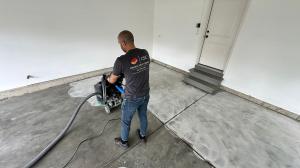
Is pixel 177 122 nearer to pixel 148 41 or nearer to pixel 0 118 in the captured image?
pixel 0 118

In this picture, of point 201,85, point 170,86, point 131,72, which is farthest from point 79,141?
point 201,85

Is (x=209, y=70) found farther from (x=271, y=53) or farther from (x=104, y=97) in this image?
(x=104, y=97)

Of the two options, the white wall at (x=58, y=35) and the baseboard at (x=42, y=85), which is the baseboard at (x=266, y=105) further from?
the baseboard at (x=42, y=85)

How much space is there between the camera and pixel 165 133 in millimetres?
2104

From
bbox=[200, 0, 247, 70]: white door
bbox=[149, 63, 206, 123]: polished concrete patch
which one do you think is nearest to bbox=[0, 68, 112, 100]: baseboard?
bbox=[149, 63, 206, 123]: polished concrete patch

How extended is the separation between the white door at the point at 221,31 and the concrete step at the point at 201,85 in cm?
64

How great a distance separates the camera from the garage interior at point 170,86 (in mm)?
1802

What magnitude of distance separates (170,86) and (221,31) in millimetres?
1916

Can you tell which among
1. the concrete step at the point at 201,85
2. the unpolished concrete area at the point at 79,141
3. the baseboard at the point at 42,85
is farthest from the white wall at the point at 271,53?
the baseboard at the point at 42,85

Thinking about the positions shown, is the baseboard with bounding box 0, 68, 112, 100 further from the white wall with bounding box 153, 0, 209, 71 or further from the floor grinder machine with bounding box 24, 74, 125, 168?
the white wall with bounding box 153, 0, 209, 71

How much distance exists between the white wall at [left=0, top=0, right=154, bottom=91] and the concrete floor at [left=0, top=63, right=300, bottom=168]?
1.96ft

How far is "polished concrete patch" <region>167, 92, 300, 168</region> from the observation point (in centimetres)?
177

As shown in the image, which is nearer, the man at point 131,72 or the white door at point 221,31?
the man at point 131,72

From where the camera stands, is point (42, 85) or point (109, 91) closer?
point (109, 91)
